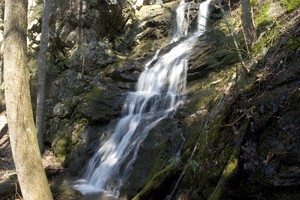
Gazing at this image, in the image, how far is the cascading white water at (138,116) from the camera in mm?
9250

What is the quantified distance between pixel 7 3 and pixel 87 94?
9.61 meters

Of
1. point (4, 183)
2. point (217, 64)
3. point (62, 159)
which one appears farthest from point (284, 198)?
point (62, 159)

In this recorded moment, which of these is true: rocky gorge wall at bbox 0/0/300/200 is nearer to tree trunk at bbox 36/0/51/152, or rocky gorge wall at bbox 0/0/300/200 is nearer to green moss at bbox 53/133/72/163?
green moss at bbox 53/133/72/163

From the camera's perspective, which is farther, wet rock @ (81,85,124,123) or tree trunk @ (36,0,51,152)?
tree trunk @ (36,0,51,152)

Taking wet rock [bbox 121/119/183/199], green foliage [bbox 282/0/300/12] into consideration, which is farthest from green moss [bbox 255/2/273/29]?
wet rock [bbox 121/119/183/199]

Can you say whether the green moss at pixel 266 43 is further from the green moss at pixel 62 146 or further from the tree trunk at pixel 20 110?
the green moss at pixel 62 146

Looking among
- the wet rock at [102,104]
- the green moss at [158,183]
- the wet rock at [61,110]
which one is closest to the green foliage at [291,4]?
the green moss at [158,183]

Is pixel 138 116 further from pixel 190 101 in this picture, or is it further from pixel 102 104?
pixel 102 104

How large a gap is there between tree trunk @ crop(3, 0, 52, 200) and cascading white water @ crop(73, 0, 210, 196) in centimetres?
465

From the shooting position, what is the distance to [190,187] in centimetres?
501

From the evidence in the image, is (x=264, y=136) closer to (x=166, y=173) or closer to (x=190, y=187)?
(x=190, y=187)

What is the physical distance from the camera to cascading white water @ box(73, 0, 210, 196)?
30.3 ft

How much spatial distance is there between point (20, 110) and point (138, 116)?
7.08 metres

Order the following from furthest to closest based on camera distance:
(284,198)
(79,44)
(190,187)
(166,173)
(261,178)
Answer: (79,44), (166,173), (190,187), (261,178), (284,198)
